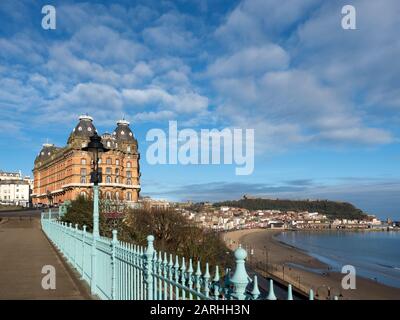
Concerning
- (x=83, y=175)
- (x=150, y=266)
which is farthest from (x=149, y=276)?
(x=83, y=175)

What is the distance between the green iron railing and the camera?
354 centimetres

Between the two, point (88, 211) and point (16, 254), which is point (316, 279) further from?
point (16, 254)

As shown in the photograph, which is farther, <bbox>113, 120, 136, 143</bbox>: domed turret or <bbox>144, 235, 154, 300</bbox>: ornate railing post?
<bbox>113, 120, 136, 143</bbox>: domed turret

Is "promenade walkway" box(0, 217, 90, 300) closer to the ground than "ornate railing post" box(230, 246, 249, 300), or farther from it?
closer to the ground

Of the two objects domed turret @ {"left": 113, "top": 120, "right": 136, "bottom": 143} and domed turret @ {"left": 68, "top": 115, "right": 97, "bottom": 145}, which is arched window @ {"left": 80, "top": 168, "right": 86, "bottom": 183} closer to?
domed turret @ {"left": 68, "top": 115, "right": 97, "bottom": 145}

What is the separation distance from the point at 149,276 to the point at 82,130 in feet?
254

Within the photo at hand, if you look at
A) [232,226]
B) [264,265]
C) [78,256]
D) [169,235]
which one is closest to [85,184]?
[264,265]

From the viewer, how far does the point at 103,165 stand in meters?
77.4

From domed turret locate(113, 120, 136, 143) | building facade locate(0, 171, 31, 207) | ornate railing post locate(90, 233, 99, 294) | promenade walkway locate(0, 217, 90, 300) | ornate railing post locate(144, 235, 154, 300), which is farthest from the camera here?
building facade locate(0, 171, 31, 207)

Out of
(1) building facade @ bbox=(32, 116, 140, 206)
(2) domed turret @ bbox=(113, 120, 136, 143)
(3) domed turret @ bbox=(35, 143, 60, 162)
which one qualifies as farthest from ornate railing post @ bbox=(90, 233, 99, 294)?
(3) domed turret @ bbox=(35, 143, 60, 162)

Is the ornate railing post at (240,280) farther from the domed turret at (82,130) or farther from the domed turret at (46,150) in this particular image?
the domed turret at (46,150)

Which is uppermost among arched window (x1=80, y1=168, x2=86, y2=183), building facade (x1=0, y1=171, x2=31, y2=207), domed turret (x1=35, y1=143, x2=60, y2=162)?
domed turret (x1=35, y1=143, x2=60, y2=162)

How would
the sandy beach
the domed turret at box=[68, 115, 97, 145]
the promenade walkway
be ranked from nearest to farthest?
the promenade walkway → the sandy beach → the domed turret at box=[68, 115, 97, 145]
